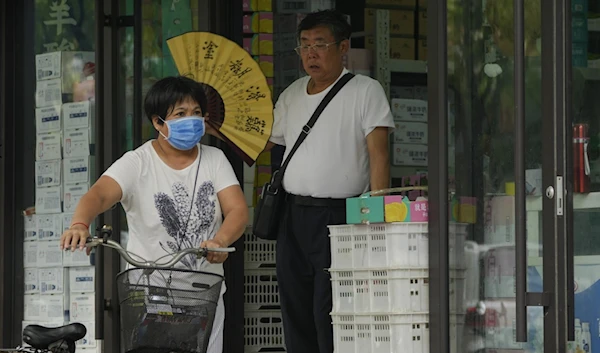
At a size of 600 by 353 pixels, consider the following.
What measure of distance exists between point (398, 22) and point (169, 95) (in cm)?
379

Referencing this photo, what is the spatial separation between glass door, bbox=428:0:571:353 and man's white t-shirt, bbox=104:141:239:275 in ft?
3.71

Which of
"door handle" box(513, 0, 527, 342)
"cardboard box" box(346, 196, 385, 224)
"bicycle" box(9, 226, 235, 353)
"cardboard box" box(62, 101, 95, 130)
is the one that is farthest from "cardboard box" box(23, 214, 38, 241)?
"door handle" box(513, 0, 527, 342)

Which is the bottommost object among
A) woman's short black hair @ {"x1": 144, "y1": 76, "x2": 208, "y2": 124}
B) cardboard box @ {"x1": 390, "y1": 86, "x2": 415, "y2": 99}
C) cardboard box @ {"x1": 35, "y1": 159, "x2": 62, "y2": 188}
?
A: cardboard box @ {"x1": 35, "y1": 159, "x2": 62, "y2": 188}

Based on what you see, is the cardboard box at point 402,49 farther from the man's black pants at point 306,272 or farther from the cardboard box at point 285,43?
the man's black pants at point 306,272

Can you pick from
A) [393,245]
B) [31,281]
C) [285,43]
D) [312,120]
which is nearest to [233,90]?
[312,120]

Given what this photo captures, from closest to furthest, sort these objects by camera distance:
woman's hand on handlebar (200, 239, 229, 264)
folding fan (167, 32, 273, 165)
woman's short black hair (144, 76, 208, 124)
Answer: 1. woman's hand on handlebar (200, 239, 229, 264)
2. woman's short black hair (144, 76, 208, 124)
3. folding fan (167, 32, 273, 165)

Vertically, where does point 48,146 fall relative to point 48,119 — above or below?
below

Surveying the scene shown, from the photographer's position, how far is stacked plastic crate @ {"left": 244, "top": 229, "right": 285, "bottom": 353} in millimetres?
8719

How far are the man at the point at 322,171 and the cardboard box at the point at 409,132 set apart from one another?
229 cm

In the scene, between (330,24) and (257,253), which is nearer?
(330,24)

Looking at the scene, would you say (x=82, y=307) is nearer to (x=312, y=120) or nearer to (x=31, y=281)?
(x=31, y=281)

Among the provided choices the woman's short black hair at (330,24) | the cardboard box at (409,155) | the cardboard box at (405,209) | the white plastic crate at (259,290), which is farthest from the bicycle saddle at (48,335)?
the cardboard box at (409,155)

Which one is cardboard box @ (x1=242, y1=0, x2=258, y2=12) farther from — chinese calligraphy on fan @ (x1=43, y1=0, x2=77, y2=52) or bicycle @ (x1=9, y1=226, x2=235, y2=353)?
bicycle @ (x1=9, y1=226, x2=235, y2=353)

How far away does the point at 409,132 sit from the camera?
31.4ft
